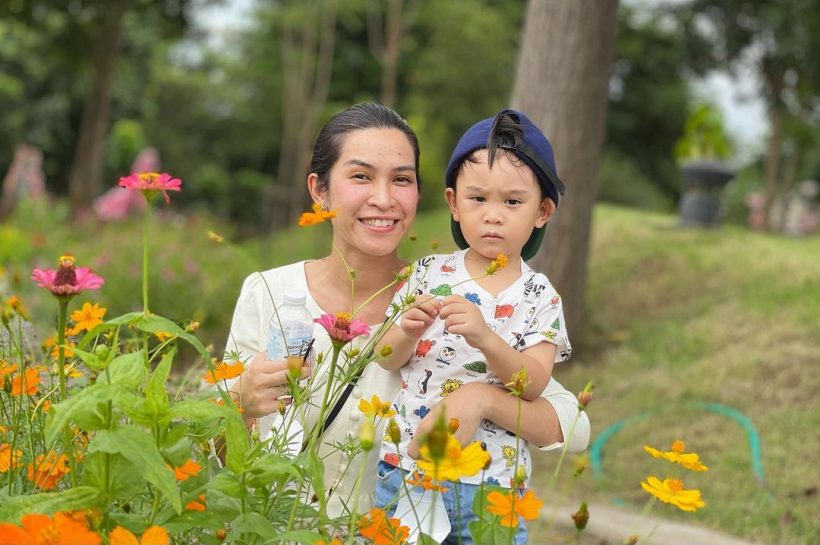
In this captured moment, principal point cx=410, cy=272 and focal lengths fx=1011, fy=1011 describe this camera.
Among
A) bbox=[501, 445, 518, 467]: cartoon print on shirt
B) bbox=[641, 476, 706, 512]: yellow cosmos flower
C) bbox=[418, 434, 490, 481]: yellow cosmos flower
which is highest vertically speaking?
bbox=[418, 434, 490, 481]: yellow cosmos flower

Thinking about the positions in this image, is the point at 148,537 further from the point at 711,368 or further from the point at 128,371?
the point at 711,368

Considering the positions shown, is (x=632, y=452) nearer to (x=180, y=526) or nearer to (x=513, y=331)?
(x=513, y=331)

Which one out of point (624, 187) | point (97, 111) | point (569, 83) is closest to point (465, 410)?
point (569, 83)

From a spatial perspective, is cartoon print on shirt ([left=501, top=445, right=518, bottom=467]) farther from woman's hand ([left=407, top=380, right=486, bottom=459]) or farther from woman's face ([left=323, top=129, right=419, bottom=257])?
woman's face ([left=323, top=129, right=419, bottom=257])

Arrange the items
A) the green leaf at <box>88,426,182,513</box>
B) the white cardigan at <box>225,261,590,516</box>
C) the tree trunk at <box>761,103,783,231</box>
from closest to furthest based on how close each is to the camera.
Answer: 1. the green leaf at <box>88,426,182,513</box>
2. the white cardigan at <box>225,261,590,516</box>
3. the tree trunk at <box>761,103,783,231</box>

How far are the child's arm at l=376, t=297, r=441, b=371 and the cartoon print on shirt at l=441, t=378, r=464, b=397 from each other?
0.10m

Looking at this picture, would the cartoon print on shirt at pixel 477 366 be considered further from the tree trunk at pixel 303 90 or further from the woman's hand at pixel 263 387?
the tree trunk at pixel 303 90

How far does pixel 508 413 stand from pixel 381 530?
0.55 meters

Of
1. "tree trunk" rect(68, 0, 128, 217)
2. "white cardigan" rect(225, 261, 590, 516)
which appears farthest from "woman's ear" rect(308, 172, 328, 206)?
"tree trunk" rect(68, 0, 128, 217)

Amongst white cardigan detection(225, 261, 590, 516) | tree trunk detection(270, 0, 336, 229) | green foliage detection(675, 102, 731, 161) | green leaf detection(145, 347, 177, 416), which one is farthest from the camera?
tree trunk detection(270, 0, 336, 229)

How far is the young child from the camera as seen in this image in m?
2.11

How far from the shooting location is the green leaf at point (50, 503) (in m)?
1.40

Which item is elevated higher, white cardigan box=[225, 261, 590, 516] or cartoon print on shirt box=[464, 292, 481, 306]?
cartoon print on shirt box=[464, 292, 481, 306]

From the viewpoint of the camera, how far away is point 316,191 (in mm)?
2584
